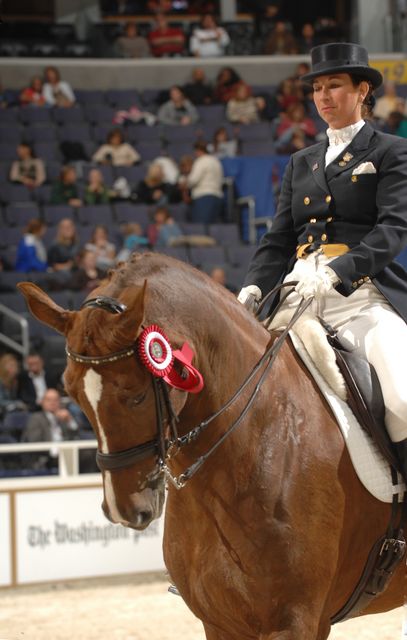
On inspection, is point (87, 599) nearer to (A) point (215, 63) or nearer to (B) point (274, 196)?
(B) point (274, 196)

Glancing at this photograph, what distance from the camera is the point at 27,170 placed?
42.3 ft

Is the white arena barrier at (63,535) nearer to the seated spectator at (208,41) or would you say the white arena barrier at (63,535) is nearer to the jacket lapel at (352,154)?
the jacket lapel at (352,154)

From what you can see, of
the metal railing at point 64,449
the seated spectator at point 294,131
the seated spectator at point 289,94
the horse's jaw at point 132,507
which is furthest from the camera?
the seated spectator at point 289,94

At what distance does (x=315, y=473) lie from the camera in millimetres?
3080

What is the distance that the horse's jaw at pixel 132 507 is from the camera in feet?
8.74

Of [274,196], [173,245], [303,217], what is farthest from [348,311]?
[274,196]

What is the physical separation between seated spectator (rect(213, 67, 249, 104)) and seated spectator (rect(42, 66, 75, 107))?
2376mm

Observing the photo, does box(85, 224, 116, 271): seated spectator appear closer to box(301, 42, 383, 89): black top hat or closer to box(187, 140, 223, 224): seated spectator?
box(187, 140, 223, 224): seated spectator

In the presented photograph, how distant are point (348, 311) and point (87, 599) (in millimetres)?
4508

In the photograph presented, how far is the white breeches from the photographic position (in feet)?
10.7

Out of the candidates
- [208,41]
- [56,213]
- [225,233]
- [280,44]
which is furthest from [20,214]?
[280,44]

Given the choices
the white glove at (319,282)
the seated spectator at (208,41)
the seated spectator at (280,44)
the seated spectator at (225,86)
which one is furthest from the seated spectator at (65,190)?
the white glove at (319,282)

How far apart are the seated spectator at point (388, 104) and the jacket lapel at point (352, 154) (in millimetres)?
11452

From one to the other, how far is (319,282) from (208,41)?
1447cm
